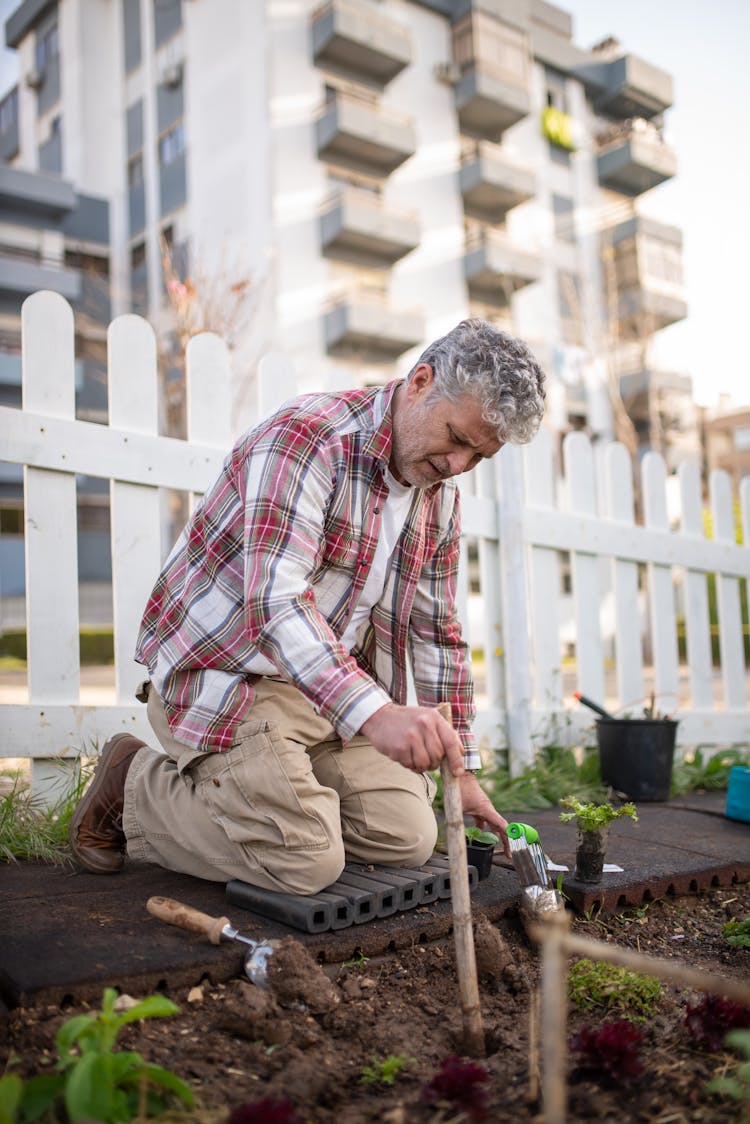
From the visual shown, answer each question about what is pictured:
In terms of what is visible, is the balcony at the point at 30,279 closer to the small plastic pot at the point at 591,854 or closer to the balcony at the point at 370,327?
the balcony at the point at 370,327

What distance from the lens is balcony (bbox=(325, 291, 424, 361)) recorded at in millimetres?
18016

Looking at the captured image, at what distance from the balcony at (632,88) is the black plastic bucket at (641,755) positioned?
24.9 metres

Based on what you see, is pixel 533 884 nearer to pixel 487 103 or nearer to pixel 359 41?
pixel 359 41

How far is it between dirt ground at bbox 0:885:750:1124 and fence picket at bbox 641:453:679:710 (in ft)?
8.64

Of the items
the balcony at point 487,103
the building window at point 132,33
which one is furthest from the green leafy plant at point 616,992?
the building window at point 132,33

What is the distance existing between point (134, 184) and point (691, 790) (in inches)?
804

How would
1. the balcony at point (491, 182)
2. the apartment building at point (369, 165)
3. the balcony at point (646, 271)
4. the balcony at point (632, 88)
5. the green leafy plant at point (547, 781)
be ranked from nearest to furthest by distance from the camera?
the green leafy plant at point (547, 781)
the apartment building at point (369, 165)
the balcony at point (491, 182)
the balcony at point (646, 271)
the balcony at point (632, 88)

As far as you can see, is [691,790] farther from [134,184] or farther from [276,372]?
[134,184]

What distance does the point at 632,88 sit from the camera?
24.1 metres

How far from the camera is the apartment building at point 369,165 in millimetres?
17891

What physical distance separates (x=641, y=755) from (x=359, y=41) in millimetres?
18616

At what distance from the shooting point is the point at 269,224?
1755 cm

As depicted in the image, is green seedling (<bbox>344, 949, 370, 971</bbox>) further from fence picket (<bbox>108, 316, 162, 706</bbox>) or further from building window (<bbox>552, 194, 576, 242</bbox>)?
building window (<bbox>552, 194, 576, 242</bbox>)

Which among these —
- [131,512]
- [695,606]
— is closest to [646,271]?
[695,606]
